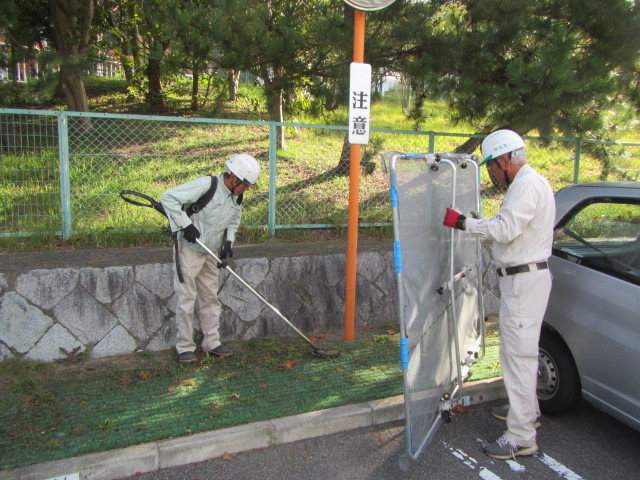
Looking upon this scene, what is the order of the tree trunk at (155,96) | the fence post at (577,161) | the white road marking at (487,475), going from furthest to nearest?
the tree trunk at (155,96) → the fence post at (577,161) → the white road marking at (487,475)

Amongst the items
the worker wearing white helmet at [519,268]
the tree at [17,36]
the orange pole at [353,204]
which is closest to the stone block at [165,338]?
the orange pole at [353,204]

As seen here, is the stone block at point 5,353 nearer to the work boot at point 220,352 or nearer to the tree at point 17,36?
the work boot at point 220,352

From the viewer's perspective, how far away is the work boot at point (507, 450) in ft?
10.8

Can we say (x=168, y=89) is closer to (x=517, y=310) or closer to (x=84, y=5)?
(x=84, y=5)

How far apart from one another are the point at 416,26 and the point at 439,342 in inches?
156

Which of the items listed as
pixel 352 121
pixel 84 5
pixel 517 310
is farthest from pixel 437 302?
pixel 84 5

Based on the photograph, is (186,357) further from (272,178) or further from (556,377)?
(556,377)

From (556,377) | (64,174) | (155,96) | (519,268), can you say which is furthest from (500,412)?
(155,96)

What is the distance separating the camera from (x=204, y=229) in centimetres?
430

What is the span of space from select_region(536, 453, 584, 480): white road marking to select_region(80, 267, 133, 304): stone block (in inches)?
143

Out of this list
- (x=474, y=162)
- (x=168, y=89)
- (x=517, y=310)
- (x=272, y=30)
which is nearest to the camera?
(x=517, y=310)

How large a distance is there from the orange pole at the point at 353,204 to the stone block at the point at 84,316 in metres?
2.15

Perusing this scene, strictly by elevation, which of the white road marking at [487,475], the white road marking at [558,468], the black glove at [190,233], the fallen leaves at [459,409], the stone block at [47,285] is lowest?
the white road marking at [487,475]

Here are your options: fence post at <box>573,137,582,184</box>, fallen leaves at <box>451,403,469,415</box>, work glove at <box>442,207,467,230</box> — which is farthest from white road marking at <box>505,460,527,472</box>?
fence post at <box>573,137,582,184</box>
